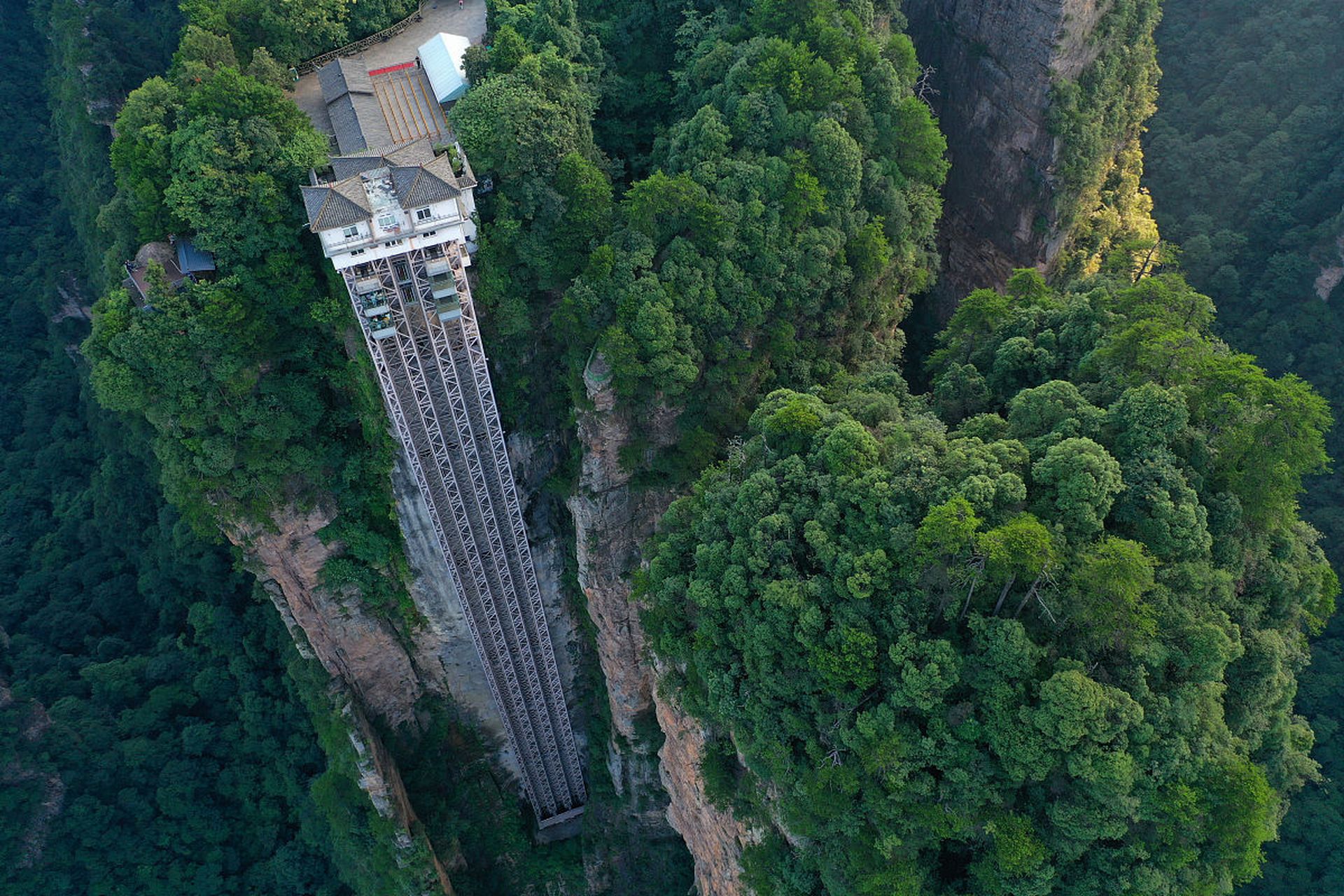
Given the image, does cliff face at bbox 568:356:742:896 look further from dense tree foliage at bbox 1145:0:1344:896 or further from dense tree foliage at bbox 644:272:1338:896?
dense tree foliage at bbox 1145:0:1344:896

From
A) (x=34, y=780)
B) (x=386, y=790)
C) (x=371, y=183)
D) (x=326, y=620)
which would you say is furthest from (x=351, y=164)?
(x=34, y=780)

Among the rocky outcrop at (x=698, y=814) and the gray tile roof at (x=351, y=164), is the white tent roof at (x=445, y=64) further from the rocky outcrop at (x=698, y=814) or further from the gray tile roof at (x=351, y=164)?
the rocky outcrop at (x=698, y=814)

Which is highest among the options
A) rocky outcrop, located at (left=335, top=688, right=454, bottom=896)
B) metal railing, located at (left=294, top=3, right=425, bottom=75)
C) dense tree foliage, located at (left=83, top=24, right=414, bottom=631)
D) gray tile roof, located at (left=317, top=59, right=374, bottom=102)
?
metal railing, located at (left=294, top=3, right=425, bottom=75)

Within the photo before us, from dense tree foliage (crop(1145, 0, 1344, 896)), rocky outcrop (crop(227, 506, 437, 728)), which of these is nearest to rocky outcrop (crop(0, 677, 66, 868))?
rocky outcrop (crop(227, 506, 437, 728))

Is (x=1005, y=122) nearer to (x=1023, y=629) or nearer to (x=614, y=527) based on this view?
(x=614, y=527)

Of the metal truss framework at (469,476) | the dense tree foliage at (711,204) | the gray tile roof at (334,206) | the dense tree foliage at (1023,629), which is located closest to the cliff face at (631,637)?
the dense tree foliage at (711,204)

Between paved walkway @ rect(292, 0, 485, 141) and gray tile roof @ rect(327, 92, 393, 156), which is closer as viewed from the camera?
gray tile roof @ rect(327, 92, 393, 156)

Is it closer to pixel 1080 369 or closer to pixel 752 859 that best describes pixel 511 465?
pixel 752 859
